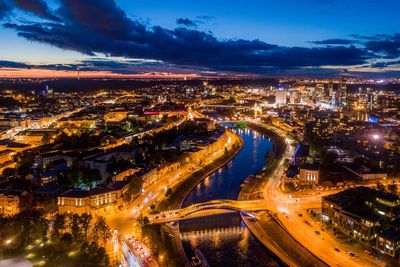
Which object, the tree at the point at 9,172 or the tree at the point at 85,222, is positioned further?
the tree at the point at 9,172

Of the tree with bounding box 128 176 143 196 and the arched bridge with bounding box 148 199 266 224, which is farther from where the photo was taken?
the tree with bounding box 128 176 143 196

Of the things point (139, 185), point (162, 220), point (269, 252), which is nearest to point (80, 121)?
point (139, 185)

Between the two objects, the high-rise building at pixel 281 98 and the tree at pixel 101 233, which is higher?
the high-rise building at pixel 281 98

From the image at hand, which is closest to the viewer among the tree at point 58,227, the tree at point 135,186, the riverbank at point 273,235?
the riverbank at point 273,235

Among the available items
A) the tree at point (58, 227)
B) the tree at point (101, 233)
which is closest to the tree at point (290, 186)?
the tree at point (101, 233)

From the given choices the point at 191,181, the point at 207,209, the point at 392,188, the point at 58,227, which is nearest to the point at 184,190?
the point at 191,181

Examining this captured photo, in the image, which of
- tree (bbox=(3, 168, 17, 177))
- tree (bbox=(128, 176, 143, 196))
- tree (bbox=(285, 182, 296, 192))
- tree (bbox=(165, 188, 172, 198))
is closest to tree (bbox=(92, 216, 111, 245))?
tree (bbox=(128, 176, 143, 196))

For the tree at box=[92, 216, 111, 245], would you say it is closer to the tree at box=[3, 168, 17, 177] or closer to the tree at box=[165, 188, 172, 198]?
the tree at box=[165, 188, 172, 198]

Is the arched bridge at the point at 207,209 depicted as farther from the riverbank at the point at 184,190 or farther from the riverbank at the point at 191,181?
the riverbank at the point at 191,181
